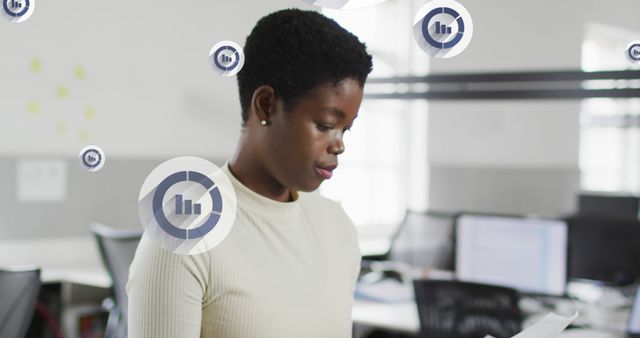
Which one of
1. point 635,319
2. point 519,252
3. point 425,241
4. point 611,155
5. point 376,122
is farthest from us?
point 611,155

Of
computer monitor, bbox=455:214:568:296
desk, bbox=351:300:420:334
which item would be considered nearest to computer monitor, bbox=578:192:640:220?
computer monitor, bbox=455:214:568:296

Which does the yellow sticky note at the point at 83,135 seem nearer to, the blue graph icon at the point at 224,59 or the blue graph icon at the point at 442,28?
the blue graph icon at the point at 224,59

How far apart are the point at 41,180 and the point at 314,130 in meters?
0.15

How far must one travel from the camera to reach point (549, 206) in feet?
12.1

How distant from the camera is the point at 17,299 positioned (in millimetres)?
427

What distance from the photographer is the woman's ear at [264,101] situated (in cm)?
35

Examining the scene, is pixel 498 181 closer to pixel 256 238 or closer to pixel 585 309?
pixel 585 309

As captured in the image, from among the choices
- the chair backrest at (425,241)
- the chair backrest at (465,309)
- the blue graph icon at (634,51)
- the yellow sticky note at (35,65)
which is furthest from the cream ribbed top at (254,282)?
the chair backrest at (425,241)

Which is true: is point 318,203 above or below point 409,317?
above

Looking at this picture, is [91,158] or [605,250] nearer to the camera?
[91,158]

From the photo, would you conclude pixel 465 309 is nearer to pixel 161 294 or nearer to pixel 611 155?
pixel 161 294

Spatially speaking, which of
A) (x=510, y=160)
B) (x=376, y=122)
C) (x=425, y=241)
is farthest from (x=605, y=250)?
(x=376, y=122)

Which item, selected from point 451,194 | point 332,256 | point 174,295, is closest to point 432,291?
point 332,256

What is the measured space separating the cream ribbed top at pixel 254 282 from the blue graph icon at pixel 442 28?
13 centimetres
